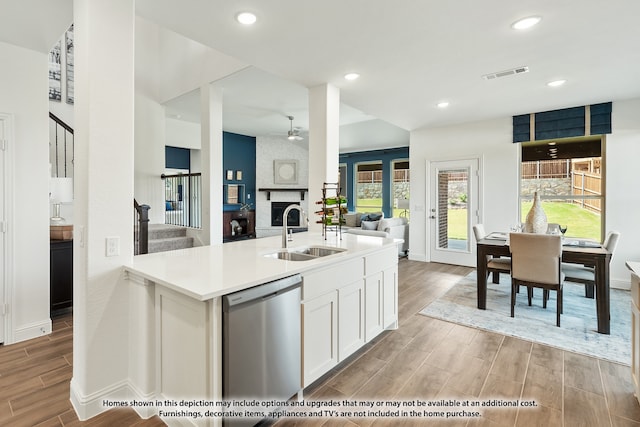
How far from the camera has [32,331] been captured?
2.80 metres

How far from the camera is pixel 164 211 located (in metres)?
6.49

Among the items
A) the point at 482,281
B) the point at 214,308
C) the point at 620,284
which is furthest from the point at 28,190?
the point at 620,284

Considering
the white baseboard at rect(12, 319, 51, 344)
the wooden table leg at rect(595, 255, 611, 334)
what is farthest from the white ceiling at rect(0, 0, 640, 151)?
the white baseboard at rect(12, 319, 51, 344)

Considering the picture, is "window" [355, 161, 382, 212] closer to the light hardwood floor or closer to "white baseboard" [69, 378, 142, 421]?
the light hardwood floor

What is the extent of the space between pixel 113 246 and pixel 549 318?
4110 millimetres

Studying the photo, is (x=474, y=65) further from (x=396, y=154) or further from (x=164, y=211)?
(x=164, y=211)

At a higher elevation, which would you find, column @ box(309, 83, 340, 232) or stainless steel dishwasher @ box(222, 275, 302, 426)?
column @ box(309, 83, 340, 232)

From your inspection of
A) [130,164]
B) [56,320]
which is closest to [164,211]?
[56,320]

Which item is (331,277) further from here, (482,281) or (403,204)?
(403,204)

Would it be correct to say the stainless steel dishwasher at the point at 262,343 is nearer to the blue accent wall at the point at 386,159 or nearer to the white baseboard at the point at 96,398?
the white baseboard at the point at 96,398

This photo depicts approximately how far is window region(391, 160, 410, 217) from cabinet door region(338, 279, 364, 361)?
598 centimetres

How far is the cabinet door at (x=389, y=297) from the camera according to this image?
286cm

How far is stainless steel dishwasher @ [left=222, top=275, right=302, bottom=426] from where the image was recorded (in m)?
1.53

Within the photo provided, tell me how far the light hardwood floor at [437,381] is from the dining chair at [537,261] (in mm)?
745
